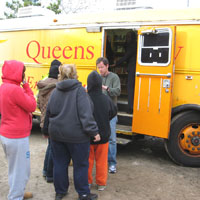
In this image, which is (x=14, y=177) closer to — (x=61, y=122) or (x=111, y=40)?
(x=61, y=122)

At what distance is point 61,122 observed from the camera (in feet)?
10.2

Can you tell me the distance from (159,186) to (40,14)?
5289 millimetres

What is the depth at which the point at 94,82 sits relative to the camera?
3492mm

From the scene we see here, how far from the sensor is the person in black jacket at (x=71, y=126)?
309cm

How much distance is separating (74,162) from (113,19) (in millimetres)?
3341

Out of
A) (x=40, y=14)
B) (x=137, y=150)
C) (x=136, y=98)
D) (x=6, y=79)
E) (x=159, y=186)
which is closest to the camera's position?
(x=6, y=79)

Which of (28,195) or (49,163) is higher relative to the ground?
(49,163)

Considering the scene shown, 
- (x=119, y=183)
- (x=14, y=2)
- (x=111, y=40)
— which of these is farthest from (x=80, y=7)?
(x=119, y=183)

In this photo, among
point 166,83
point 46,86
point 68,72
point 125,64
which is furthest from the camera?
point 125,64

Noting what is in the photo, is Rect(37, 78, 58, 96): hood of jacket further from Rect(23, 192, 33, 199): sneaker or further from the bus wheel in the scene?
the bus wheel

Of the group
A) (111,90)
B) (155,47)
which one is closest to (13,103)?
(111,90)

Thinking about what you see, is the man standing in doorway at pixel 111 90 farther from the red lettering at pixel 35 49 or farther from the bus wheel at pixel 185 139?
the red lettering at pixel 35 49

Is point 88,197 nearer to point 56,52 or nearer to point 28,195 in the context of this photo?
point 28,195

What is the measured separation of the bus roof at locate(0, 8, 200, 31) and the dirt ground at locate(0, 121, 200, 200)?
2.69 m
